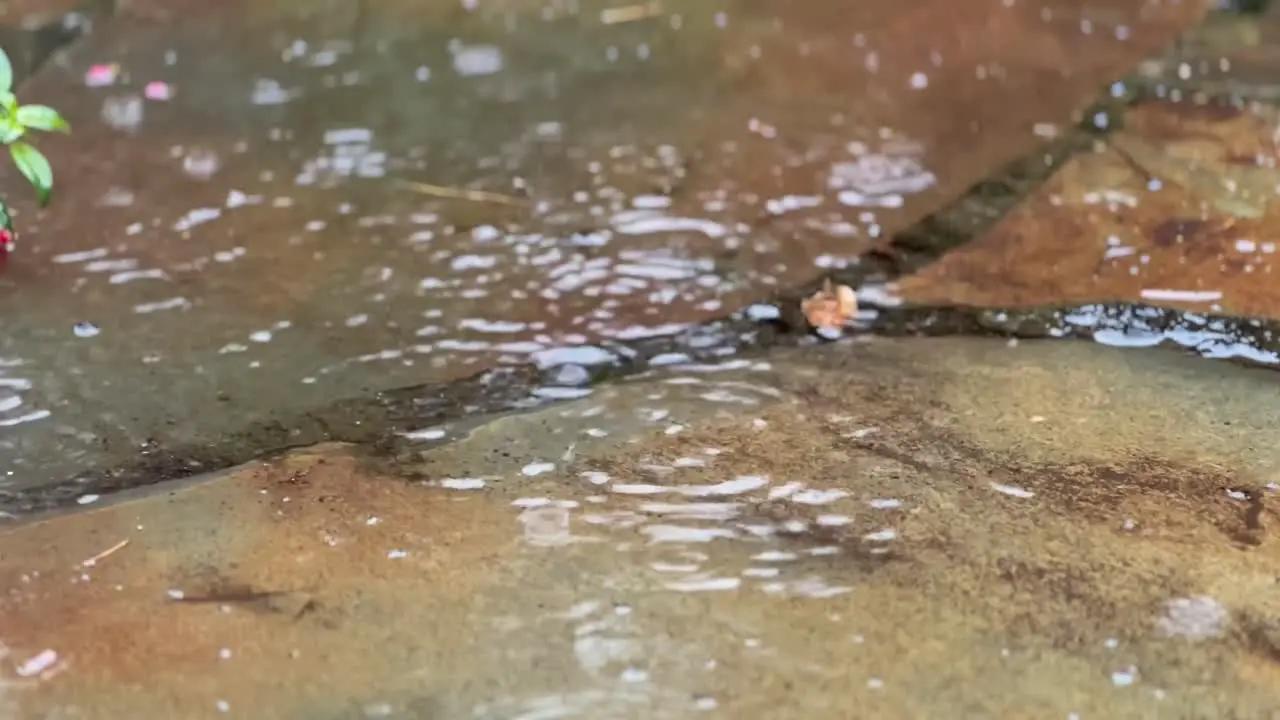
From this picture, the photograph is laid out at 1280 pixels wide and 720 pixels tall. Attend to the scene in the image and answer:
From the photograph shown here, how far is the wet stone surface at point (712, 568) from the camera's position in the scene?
972mm

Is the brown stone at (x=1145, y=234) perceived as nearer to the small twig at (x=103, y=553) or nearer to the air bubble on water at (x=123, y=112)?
the small twig at (x=103, y=553)

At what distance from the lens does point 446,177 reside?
2.17 meters

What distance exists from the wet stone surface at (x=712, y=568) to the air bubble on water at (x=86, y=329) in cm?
51

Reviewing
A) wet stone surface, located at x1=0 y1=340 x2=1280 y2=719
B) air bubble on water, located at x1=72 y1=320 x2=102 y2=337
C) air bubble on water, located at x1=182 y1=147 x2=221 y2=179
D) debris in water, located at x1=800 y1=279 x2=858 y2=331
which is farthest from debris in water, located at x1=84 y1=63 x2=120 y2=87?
debris in water, located at x1=800 y1=279 x2=858 y2=331

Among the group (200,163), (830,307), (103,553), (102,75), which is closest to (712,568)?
(103,553)

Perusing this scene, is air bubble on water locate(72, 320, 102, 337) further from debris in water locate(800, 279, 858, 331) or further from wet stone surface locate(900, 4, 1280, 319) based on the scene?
wet stone surface locate(900, 4, 1280, 319)

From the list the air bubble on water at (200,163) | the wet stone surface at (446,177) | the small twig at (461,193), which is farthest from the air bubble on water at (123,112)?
the small twig at (461,193)

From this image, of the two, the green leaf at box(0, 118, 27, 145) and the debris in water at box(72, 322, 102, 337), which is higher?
the green leaf at box(0, 118, 27, 145)

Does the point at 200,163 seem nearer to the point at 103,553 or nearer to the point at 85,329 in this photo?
the point at 85,329

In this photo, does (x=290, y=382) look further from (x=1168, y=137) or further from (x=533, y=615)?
(x=1168, y=137)

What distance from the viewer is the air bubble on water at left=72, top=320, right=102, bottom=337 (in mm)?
1673

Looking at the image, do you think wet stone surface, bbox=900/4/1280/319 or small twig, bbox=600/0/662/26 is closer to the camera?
wet stone surface, bbox=900/4/1280/319

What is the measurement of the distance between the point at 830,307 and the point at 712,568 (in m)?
0.75

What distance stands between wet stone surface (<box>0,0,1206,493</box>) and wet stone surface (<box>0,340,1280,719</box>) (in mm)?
293
